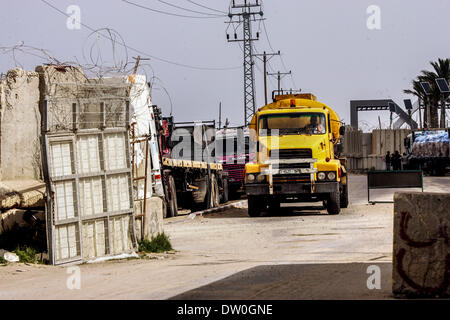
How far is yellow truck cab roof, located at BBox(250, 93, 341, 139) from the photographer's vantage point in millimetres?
23172

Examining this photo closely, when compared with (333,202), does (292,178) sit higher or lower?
higher

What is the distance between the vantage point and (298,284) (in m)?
9.14

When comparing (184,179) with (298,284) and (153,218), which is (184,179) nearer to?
(153,218)

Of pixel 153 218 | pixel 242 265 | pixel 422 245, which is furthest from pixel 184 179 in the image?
pixel 422 245

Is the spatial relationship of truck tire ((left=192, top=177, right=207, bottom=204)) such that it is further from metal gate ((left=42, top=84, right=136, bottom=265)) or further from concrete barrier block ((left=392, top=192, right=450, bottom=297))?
concrete barrier block ((left=392, top=192, right=450, bottom=297))

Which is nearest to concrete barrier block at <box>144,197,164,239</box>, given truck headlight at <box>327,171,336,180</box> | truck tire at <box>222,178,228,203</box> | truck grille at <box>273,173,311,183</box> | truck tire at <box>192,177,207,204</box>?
truck grille at <box>273,173,311,183</box>

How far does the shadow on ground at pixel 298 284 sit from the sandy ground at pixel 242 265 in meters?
0.01

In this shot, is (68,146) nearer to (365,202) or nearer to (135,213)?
(135,213)

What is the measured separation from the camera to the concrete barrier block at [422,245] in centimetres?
796

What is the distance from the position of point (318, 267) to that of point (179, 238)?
22.8 ft

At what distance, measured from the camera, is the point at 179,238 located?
17.8 meters

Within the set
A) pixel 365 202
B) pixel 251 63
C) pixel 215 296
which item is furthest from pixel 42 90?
pixel 251 63

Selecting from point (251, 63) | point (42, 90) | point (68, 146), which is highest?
point (251, 63)

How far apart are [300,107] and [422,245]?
1566cm
